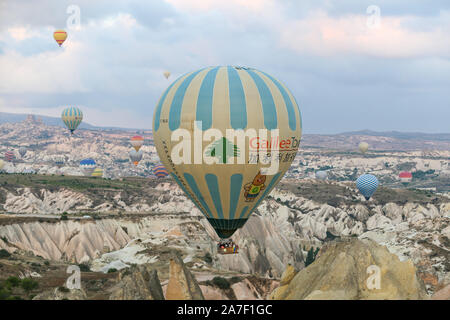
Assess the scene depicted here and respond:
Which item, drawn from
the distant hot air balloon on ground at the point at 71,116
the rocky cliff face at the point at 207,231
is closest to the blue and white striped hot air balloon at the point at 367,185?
the rocky cliff face at the point at 207,231

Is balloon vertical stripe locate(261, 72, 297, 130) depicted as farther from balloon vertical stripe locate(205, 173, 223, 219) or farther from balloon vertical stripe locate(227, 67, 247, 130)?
balloon vertical stripe locate(205, 173, 223, 219)

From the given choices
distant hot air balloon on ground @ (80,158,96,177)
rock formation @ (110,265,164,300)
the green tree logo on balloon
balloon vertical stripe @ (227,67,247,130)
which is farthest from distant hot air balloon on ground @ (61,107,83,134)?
rock formation @ (110,265,164,300)

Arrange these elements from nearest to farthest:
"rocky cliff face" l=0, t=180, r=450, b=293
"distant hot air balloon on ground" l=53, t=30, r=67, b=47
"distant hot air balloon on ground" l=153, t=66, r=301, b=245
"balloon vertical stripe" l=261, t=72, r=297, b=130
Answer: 1. "distant hot air balloon on ground" l=153, t=66, r=301, b=245
2. "balloon vertical stripe" l=261, t=72, r=297, b=130
3. "rocky cliff face" l=0, t=180, r=450, b=293
4. "distant hot air balloon on ground" l=53, t=30, r=67, b=47

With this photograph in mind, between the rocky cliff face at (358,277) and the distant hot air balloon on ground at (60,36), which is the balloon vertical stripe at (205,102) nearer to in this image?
the rocky cliff face at (358,277)

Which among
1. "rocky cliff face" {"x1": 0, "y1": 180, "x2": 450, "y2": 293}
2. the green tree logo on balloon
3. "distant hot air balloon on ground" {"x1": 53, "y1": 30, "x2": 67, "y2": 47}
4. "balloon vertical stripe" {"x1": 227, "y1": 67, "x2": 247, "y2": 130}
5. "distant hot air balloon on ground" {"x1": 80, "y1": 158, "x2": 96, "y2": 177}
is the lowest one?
"rocky cliff face" {"x1": 0, "y1": 180, "x2": 450, "y2": 293}

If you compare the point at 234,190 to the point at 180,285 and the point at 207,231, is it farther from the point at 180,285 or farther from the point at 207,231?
the point at 207,231

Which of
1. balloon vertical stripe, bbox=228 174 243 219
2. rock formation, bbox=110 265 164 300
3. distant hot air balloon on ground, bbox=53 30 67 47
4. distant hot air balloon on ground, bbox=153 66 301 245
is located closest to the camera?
rock formation, bbox=110 265 164 300

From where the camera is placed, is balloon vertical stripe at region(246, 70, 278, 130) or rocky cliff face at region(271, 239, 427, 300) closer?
rocky cliff face at region(271, 239, 427, 300)
